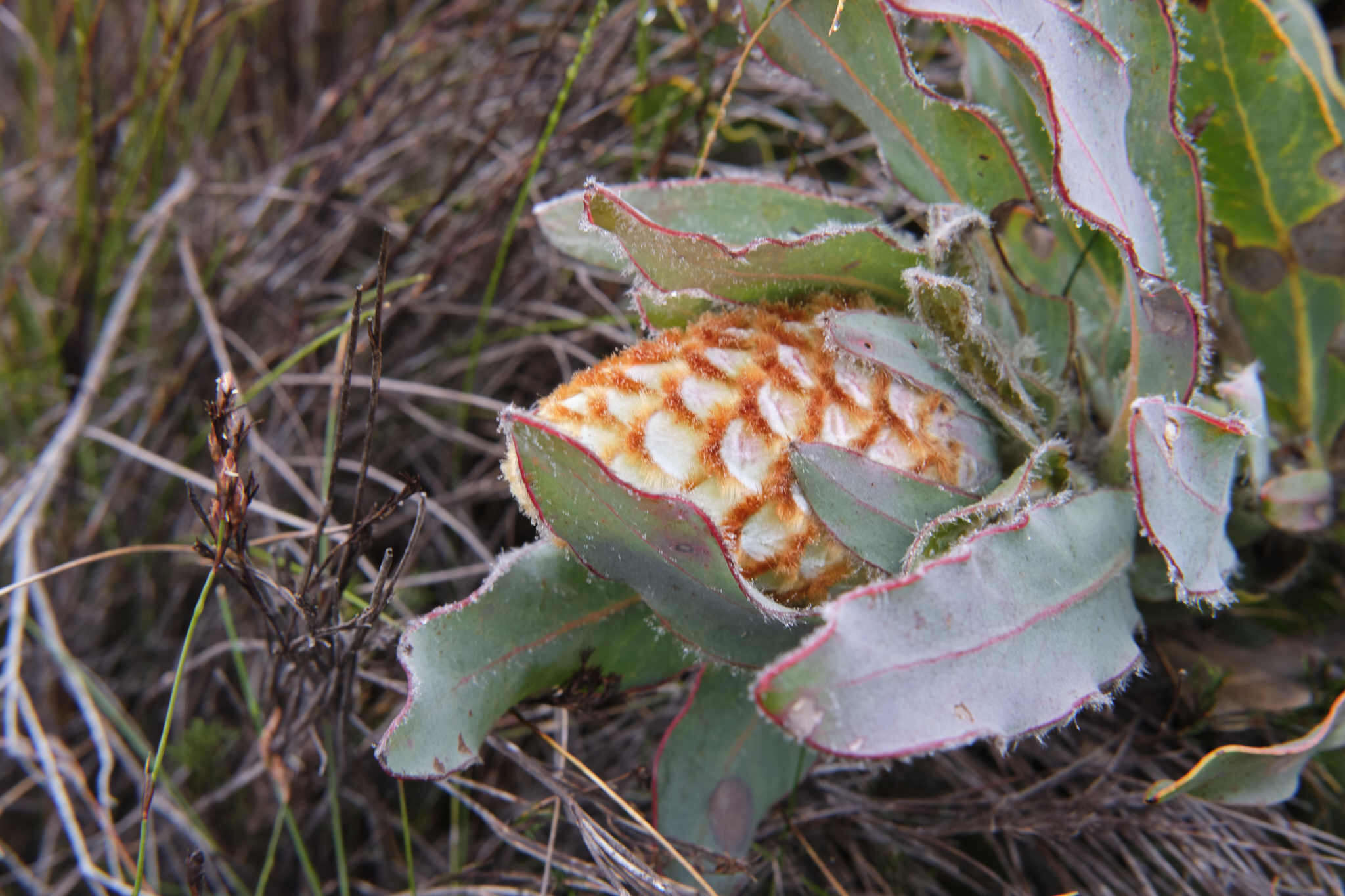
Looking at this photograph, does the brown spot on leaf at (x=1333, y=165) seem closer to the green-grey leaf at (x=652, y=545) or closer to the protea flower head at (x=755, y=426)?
the protea flower head at (x=755, y=426)

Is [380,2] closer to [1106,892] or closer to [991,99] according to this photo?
[991,99]

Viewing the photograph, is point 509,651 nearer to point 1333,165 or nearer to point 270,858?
point 270,858

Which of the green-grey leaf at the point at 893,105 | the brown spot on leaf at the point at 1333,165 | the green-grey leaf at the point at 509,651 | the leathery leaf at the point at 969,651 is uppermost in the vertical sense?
the green-grey leaf at the point at 893,105

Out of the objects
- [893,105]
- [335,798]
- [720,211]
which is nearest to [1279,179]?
[893,105]

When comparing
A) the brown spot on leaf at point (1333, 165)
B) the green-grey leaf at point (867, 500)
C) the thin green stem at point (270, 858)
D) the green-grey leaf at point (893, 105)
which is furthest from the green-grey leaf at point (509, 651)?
the brown spot on leaf at point (1333, 165)

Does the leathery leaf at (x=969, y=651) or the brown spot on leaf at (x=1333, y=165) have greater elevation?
the brown spot on leaf at (x=1333, y=165)

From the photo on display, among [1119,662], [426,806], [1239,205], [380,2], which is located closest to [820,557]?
[1119,662]
